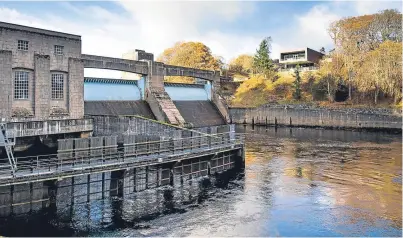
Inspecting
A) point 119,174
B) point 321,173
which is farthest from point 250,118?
point 119,174

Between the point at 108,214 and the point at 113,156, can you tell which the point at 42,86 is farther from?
the point at 108,214

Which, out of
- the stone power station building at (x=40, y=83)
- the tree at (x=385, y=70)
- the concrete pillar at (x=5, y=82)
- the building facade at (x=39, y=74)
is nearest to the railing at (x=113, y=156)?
the concrete pillar at (x=5, y=82)

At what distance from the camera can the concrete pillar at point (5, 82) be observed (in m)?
31.3

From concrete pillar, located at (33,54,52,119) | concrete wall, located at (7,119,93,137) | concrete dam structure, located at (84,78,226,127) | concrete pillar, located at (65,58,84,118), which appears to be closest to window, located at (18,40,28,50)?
concrete pillar, located at (33,54,52,119)

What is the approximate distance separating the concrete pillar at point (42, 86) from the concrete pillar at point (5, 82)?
86.4 inches

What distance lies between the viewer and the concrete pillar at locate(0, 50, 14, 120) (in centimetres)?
3134

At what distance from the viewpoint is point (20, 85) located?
3303 cm

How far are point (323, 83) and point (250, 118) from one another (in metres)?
14.6

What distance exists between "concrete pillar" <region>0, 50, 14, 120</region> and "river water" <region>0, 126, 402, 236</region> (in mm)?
13623

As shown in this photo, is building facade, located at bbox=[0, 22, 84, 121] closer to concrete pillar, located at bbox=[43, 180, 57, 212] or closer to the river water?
concrete pillar, located at bbox=[43, 180, 57, 212]

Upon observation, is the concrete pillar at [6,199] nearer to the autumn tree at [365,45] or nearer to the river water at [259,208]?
the river water at [259,208]

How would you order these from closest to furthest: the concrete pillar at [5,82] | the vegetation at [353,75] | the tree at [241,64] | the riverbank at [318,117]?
the concrete pillar at [5,82] → the riverbank at [318,117] → the vegetation at [353,75] → the tree at [241,64]

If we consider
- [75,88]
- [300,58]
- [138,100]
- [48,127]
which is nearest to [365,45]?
[300,58]

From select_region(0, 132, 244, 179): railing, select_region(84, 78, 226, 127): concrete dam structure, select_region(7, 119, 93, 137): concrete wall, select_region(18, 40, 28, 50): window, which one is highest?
select_region(18, 40, 28, 50): window
